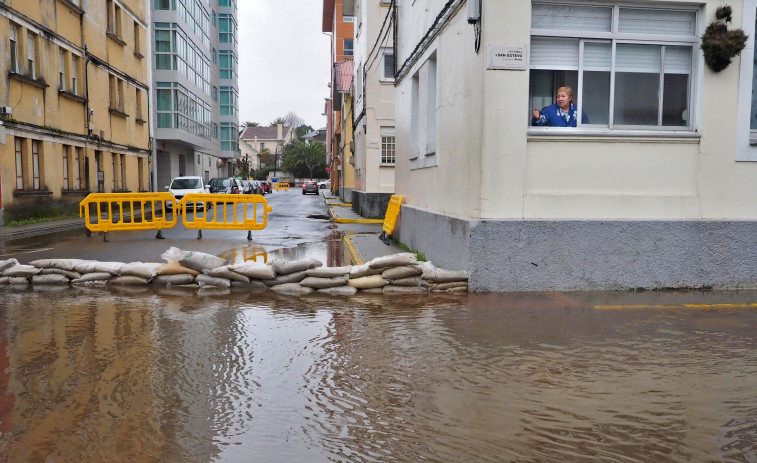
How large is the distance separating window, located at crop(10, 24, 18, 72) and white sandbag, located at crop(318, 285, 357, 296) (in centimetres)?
1652

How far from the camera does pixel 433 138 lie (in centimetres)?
1089

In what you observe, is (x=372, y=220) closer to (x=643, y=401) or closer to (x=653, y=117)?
(x=653, y=117)

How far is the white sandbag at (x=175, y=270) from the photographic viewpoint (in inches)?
340

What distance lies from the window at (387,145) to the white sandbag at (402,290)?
47.8 feet

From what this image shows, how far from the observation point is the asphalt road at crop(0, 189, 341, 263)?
11.8 meters

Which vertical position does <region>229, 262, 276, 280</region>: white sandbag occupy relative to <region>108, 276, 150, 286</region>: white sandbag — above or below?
above

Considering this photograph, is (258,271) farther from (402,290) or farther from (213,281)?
(402,290)

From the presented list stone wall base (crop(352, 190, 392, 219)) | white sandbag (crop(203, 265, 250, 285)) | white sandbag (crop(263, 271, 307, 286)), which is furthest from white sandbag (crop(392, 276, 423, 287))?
stone wall base (crop(352, 190, 392, 219))

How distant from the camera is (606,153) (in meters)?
8.02

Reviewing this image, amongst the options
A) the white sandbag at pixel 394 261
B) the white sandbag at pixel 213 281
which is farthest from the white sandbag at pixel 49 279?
the white sandbag at pixel 394 261

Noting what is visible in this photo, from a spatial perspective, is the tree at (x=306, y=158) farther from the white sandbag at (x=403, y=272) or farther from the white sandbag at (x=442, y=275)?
the white sandbag at (x=442, y=275)

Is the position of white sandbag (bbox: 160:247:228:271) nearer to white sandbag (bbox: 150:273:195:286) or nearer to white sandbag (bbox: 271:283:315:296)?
white sandbag (bbox: 150:273:195:286)

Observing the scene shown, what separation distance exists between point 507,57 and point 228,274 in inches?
174

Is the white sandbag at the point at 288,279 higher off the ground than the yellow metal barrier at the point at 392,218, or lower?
lower
